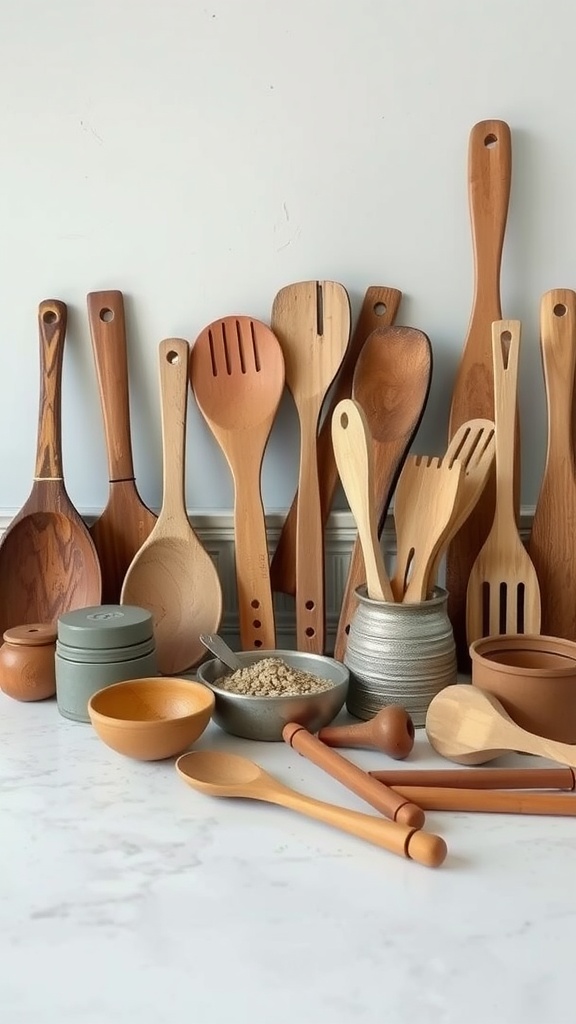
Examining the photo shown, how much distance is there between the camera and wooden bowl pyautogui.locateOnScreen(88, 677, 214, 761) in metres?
0.71

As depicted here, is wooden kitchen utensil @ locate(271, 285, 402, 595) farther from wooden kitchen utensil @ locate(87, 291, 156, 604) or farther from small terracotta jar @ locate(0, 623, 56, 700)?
small terracotta jar @ locate(0, 623, 56, 700)

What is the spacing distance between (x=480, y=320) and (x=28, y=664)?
0.57m

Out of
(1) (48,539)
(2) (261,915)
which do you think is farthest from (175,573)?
(2) (261,915)

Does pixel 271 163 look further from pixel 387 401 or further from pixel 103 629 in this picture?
pixel 103 629

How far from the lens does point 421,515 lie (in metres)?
0.86

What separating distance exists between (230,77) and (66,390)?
381 mm

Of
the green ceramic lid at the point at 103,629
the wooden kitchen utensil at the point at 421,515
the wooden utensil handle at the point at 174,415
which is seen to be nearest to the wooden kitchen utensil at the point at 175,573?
the wooden utensil handle at the point at 174,415

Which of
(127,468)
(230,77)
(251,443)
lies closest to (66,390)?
(127,468)

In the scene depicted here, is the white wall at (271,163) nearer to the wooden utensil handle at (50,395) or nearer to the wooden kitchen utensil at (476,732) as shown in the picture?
the wooden utensil handle at (50,395)

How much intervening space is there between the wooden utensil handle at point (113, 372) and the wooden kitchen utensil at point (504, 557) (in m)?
0.40

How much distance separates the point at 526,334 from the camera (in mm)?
969

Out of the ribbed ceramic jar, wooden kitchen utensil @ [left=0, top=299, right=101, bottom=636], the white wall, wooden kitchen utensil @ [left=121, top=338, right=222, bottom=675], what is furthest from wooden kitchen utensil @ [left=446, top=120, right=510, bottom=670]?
wooden kitchen utensil @ [left=0, top=299, right=101, bottom=636]

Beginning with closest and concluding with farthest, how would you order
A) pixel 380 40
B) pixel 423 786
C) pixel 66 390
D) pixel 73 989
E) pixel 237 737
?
pixel 73 989 → pixel 423 786 → pixel 237 737 → pixel 380 40 → pixel 66 390

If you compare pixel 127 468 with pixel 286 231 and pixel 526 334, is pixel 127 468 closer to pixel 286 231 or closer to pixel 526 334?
pixel 286 231
